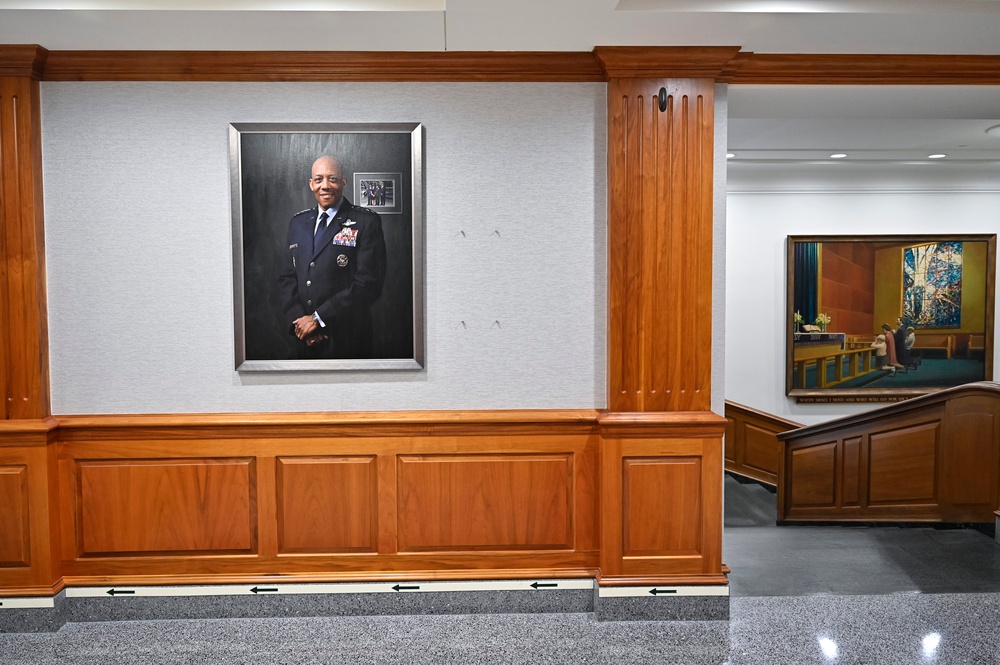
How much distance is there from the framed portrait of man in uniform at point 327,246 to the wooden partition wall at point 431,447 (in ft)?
0.92

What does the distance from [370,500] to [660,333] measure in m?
1.57

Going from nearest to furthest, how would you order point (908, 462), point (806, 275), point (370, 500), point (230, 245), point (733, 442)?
point (230, 245) < point (370, 500) < point (908, 462) < point (806, 275) < point (733, 442)

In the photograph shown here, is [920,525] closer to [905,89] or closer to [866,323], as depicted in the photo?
[866,323]

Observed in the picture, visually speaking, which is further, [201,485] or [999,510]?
[999,510]

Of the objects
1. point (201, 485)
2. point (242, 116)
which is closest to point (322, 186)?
point (242, 116)

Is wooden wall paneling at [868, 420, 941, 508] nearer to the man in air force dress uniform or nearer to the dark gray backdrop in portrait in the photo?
the dark gray backdrop in portrait

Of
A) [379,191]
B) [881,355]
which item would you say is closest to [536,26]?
[379,191]

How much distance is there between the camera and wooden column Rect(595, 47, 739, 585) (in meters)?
3.30

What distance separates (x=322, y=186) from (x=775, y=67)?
214cm

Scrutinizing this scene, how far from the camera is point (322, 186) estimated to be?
3355 mm

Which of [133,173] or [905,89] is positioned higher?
[905,89]

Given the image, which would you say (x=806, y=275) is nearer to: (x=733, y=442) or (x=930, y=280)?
(x=930, y=280)

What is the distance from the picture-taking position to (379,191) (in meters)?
3.37

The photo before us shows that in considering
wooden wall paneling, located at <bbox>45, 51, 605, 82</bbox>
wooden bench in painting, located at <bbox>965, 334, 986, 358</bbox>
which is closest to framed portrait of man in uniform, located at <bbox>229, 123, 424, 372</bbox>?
wooden wall paneling, located at <bbox>45, 51, 605, 82</bbox>
